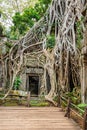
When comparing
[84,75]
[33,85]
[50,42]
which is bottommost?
[33,85]

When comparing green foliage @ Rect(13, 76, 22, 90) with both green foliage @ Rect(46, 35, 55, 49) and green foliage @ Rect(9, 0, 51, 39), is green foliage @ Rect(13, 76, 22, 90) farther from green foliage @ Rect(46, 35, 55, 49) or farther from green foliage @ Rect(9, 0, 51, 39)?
green foliage @ Rect(46, 35, 55, 49)

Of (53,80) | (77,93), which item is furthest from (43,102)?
(77,93)

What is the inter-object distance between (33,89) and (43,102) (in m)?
3.22

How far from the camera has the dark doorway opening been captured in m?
11.5

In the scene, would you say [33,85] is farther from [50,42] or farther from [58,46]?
[58,46]

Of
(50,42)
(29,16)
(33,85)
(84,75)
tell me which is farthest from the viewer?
(33,85)

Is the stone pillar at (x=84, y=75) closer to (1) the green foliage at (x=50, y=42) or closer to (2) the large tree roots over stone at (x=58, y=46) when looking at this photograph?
(2) the large tree roots over stone at (x=58, y=46)

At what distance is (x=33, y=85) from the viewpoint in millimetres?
11562

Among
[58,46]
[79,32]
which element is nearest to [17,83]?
[58,46]

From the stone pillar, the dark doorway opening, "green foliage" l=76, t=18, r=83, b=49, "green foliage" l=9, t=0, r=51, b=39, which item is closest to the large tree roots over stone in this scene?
"green foliage" l=76, t=18, r=83, b=49

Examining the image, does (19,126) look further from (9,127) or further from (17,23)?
(17,23)

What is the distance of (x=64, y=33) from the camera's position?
7652mm

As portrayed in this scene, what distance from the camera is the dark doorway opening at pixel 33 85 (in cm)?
1147

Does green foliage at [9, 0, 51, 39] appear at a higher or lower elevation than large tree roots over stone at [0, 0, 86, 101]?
higher
